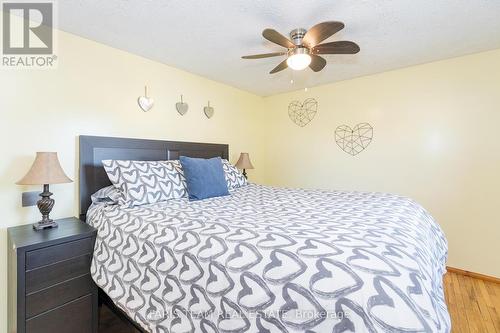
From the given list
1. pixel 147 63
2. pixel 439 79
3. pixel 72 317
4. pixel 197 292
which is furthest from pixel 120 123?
pixel 439 79

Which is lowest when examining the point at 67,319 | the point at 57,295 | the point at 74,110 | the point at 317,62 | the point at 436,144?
the point at 67,319

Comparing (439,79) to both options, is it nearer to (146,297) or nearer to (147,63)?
(147,63)

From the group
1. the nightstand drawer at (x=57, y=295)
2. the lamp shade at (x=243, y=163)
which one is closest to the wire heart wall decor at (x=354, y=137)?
the lamp shade at (x=243, y=163)

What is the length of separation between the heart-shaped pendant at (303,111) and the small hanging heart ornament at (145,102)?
7.06ft

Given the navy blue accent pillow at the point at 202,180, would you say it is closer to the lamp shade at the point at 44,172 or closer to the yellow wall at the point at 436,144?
the lamp shade at the point at 44,172

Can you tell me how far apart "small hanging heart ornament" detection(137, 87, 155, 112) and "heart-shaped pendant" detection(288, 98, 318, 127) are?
7.06ft

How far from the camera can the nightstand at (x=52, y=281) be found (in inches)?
52.2

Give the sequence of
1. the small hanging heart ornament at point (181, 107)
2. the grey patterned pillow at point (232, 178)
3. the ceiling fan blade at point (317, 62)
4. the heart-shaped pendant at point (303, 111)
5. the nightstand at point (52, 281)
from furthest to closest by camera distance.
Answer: the heart-shaped pendant at point (303, 111), the small hanging heart ornament at point (181, 107), the grey patterned pillow at point (232, 178), the ceiling fan blade at point (317, 62), the nightstand at point (52, 281)

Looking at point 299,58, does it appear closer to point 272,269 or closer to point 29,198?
point 272,269

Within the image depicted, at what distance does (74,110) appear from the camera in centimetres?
200

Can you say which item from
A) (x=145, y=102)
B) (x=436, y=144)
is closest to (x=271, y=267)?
(x=145, y=102)

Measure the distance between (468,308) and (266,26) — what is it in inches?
Result: 111

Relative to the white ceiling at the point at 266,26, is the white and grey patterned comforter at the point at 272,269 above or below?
below

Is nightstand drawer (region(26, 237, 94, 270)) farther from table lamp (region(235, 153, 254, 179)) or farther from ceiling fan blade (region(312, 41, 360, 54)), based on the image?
ceiling fan blade (region(312, 41, 360, 54))
